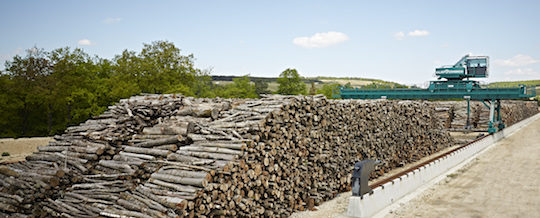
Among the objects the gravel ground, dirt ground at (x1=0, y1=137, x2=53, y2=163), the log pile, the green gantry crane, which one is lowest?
dirt ground at (x1=0, y1=137, x2=53, y2=163)

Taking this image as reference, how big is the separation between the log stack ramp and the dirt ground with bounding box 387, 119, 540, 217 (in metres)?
2.69

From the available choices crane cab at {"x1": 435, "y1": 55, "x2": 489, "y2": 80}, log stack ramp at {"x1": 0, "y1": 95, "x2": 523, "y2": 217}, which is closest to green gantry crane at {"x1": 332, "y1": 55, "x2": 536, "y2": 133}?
crane cab at {"x1": 435, "y1": 55, "x2": 489, "y2": 80}

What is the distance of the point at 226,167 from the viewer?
7691 mm

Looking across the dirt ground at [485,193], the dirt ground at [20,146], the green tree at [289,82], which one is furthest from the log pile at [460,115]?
the dirt ground at [20,146]

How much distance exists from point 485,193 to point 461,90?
15440 millimetres

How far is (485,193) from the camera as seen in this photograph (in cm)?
1182

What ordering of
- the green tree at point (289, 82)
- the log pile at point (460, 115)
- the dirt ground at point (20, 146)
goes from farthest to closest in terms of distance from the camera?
the green tree at point (289, 82) < the log pile at point (460, 115) < the dirt ground at point (20, 146)

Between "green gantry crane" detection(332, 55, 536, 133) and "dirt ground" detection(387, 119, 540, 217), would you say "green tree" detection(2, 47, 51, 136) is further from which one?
"dirt ground" detection(387, 119, 540, 217)

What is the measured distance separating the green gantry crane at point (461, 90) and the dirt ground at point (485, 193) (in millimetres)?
7313

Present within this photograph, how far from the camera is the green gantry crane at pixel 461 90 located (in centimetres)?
2443

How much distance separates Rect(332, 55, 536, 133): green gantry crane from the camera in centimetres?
2443

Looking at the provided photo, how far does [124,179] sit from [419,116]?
50.2 feet

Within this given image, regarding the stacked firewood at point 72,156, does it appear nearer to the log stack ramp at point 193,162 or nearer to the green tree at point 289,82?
the log stack ramp at point 193,162

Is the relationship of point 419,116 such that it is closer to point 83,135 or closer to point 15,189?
point 83,135
